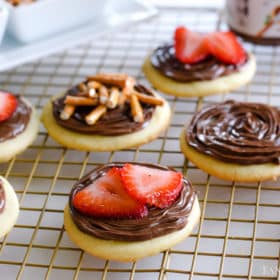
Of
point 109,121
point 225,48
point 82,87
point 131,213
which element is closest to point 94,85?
point 82,87

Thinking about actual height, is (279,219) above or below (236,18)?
below

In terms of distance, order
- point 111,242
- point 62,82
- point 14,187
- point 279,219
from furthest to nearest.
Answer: point 62,82, point 14,187, point 279,219, point 111,242

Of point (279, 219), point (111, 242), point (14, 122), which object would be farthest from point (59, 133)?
point (279, 219)

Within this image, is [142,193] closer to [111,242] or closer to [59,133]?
[111,242]

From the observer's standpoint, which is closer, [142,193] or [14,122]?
[142,193]

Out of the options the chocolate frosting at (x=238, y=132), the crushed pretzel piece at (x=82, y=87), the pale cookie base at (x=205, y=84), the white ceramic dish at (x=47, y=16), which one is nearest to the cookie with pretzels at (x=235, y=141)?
the chocolate frosting at (x=238, y=132)

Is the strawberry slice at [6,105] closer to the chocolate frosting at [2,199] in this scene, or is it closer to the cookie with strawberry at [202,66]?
the chocolate frosting at [2,199]

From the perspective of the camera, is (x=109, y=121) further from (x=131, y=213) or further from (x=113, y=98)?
(x=131, y=213)

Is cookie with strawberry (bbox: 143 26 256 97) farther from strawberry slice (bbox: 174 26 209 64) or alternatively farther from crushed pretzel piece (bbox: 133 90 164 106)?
crushed pretzel piece (bbox: 133 90 164 106)
